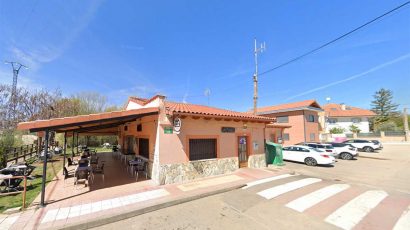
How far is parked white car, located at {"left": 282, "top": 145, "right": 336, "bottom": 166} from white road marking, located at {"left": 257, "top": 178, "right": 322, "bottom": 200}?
555 centimetres

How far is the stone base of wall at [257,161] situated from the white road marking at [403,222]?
683 centimetres

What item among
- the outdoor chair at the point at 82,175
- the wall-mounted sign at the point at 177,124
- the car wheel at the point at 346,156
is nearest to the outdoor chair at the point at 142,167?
the outdoor chair at the point at 82,175

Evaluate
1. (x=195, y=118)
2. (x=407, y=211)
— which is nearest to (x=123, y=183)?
(x=195, y=118)

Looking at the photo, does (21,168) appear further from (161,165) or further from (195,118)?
(195,118)

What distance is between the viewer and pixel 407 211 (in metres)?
5.84

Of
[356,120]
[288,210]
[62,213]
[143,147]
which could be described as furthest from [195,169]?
[356,120]

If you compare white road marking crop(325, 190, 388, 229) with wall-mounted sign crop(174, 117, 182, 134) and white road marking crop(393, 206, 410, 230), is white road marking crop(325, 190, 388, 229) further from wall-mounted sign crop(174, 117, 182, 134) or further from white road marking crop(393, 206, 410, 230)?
wall-mounted sign crop(174, 117, 182, 134)

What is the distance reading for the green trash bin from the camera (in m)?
13.4

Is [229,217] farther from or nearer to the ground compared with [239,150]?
→ nearer to the ground

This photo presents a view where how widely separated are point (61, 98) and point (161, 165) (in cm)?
2816

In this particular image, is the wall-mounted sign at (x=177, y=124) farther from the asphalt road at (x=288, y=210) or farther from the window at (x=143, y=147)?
the asphalt road at (x=288, y=210)

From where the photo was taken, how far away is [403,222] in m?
5.16

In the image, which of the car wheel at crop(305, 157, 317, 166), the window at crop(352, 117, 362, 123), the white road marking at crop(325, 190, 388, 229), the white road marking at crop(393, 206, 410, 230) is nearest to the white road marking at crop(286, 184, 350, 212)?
the white road marking at crop(325, 190, 388, 229)

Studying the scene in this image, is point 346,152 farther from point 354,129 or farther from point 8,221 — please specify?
point 354,129
